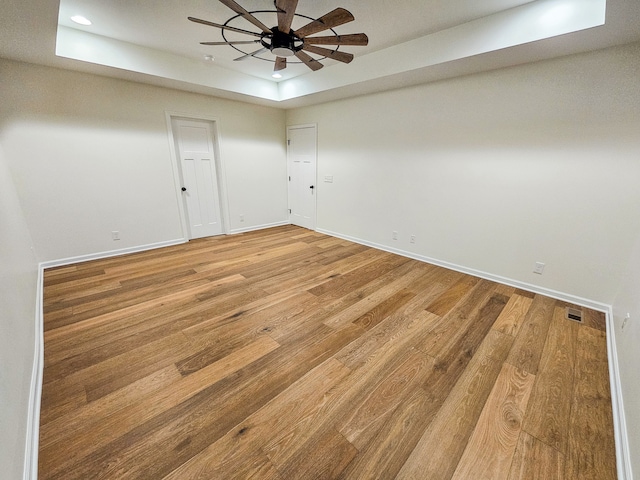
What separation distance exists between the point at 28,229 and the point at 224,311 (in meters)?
2.85

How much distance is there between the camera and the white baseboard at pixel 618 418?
122 cm

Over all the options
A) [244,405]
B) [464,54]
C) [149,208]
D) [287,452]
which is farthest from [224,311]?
[464,54]

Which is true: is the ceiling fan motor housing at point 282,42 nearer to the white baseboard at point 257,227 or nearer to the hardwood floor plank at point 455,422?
the hardwood floor plank at point 455,422

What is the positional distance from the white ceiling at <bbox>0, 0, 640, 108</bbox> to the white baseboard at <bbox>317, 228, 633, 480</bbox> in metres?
2.31

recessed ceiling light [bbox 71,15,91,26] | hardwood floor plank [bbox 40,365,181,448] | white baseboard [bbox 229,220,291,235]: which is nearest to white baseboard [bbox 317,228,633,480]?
white baseboard [bbox 229,220,291,235]

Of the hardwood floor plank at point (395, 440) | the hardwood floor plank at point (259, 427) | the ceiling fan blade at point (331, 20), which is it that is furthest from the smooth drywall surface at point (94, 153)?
the hardwood floor plank at point (395, 440)

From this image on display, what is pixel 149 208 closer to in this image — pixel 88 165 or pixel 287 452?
pixel 88 165

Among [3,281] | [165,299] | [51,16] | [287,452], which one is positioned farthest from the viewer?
[165,299]

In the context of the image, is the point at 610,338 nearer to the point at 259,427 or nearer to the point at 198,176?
the point at 259,427

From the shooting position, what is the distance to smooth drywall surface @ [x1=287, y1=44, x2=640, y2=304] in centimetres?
236

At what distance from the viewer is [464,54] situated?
8.40 ft

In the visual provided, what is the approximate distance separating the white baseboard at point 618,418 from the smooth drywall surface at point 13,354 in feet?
8.36

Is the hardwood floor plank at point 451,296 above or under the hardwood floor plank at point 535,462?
above

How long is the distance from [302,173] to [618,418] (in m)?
5.01
